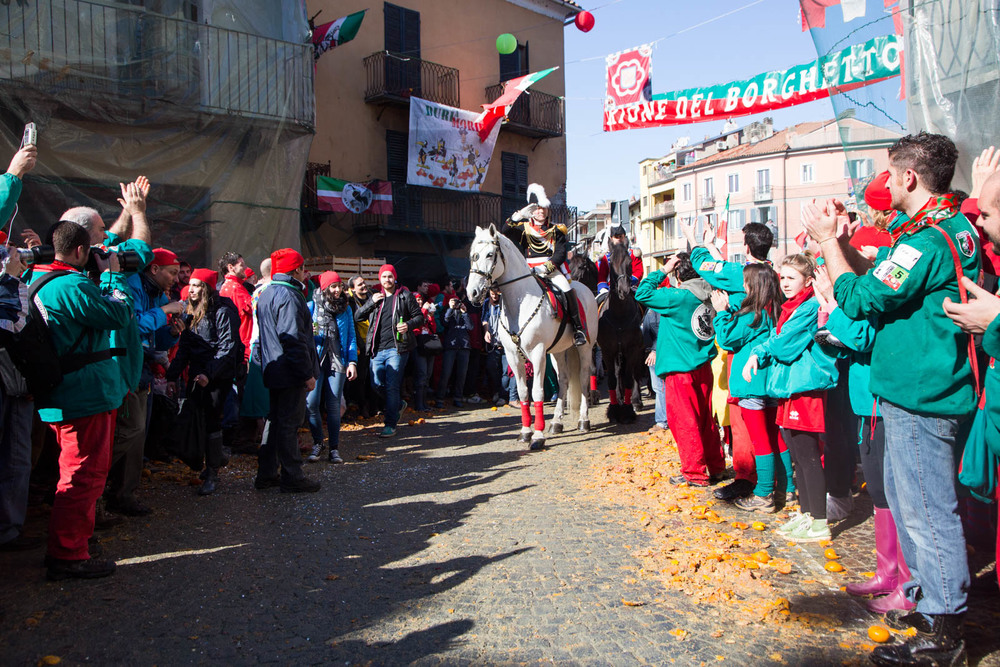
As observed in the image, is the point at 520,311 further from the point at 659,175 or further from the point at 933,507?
the point at 659,175

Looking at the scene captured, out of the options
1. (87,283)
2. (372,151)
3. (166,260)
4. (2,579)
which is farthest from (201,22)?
(2,579)

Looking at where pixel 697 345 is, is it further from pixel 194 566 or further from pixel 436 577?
pixel 194 566

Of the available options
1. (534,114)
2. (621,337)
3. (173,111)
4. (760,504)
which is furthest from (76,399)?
(534,114)

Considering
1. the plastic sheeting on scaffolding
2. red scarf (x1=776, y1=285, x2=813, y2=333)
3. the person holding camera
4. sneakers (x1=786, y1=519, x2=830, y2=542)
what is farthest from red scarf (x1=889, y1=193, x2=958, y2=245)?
the plastic sheeting on scaffolding

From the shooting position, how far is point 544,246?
10258 millimetres

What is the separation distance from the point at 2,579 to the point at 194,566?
1074mm

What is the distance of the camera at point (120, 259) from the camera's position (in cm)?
505

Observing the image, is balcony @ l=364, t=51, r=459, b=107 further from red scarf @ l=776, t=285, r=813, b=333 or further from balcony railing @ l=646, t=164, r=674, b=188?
balcony railing @ l=646, t=164, r=674, b=188

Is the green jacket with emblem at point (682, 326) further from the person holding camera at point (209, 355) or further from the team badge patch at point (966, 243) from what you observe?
the person holding camera at point (209, 355)

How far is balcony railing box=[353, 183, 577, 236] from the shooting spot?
18525 millimetres

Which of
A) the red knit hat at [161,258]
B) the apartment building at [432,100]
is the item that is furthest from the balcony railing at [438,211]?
the red knit hat at [161,258]

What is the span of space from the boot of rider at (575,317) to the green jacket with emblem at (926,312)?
649 centimetres

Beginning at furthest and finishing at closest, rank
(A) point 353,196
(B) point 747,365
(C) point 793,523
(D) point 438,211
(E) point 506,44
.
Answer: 1. (D) point 438,211
2. (E) point 506,44
3. (A) point 353,196
4. (B) point 747,365
5. (C) point 793,523

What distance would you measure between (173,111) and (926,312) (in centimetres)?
1205
